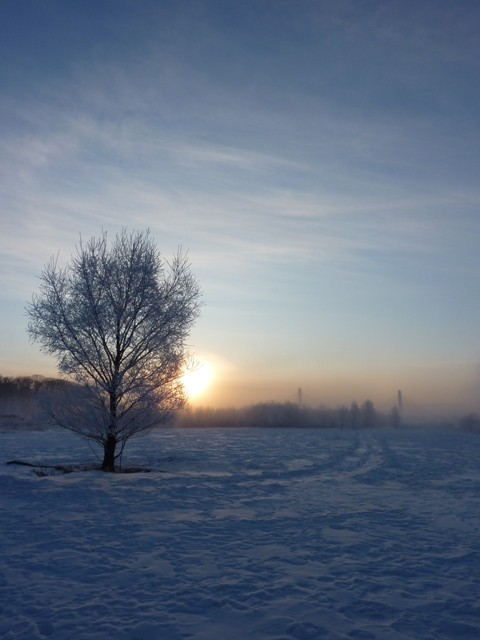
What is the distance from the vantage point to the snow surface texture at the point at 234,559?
6688 mm

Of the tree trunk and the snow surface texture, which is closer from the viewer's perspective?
the snow surface texture

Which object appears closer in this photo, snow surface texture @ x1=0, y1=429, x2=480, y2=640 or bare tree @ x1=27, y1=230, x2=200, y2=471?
snow surface texture @ x1=0, y1=429, x2=480, y2=640

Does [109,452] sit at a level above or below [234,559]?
above

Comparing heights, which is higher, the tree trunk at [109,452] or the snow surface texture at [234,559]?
the tree trunk at [109,452]

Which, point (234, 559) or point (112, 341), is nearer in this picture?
point (234, 559)

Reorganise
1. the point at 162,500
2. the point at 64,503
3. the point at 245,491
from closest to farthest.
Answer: the point at 64,503 → the point at 162,500 → the point at 245,491

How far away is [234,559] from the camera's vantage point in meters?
9.50

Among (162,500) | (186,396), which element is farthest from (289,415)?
(162,500)

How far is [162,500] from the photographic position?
49.3ft

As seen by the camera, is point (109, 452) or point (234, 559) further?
point (109, 452)

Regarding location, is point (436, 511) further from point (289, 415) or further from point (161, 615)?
point (289, 415)

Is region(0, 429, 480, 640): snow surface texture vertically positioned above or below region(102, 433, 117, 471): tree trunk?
below

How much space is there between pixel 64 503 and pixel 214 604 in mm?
8076

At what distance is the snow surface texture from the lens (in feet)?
21.9
